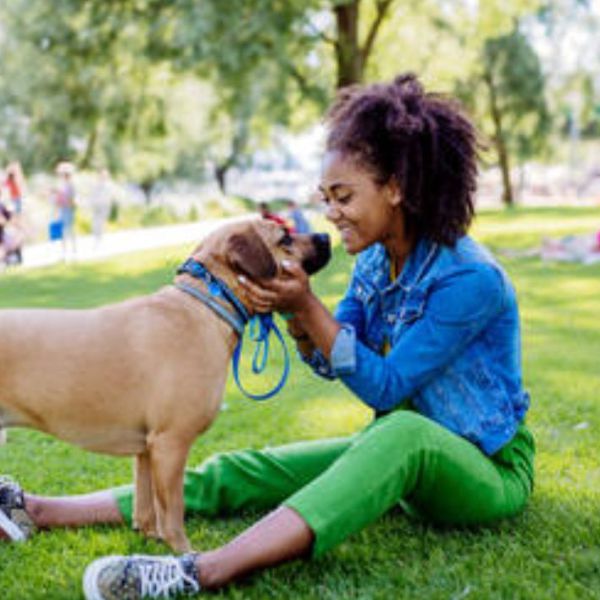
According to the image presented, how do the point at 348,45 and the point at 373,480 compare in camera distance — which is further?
the point at 348,45

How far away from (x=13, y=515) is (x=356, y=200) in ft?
5.89

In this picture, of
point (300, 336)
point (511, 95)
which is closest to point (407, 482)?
point (300, 336)

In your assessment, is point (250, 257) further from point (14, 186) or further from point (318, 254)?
point (14, 186)

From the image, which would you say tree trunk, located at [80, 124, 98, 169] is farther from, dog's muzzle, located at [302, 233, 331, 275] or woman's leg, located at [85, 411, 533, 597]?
woman's leg, located at [85, 411, 533, 597]

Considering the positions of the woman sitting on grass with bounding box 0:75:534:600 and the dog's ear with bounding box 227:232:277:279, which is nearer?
the woman sitting on grass with bounding box 0:75:534:600

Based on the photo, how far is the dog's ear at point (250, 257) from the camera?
3338mm

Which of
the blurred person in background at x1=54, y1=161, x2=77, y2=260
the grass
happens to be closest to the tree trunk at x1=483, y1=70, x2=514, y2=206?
the blurred person in background at x1=54, y1=161, x2=77, y2=260

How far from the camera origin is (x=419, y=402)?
3379mm

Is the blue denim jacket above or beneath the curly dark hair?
beneath

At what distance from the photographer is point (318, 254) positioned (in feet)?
12.4

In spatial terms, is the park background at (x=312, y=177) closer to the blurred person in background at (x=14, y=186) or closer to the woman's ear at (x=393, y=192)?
the woman's ear at (x=393, y=192)

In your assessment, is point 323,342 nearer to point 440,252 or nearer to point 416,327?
point 416,327

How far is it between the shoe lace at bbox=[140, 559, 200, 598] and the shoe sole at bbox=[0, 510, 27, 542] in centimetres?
94

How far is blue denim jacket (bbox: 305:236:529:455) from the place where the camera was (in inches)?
125
